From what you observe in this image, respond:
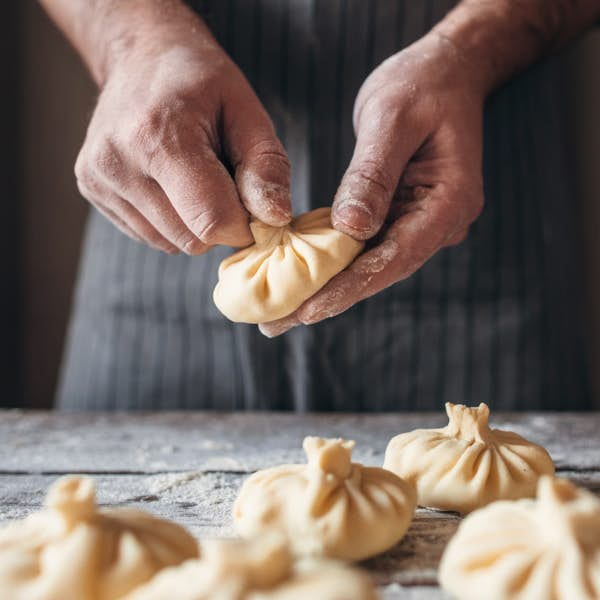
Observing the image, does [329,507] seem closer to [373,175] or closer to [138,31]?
[373,175]

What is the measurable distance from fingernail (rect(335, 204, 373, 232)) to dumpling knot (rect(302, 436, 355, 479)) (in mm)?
387

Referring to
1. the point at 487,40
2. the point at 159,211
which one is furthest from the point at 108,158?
the point at 487,40

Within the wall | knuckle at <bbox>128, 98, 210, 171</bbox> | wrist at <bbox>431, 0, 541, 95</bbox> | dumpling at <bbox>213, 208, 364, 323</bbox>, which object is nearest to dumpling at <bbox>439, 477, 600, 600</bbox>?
dumpling at <bbox>213, 208, 364, 323</bbox>

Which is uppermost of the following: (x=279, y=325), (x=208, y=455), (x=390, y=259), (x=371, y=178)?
(x=371, y=178)

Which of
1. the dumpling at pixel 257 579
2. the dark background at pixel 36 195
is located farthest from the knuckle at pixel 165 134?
the dark background at pixel 36 195

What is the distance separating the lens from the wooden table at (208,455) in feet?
3.57

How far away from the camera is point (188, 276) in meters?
1.88

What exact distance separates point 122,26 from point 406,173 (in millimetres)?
617

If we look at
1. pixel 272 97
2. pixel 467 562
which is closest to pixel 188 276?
pixel 272 97

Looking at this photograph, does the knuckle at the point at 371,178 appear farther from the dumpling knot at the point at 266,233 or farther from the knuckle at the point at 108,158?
the knuckle at the point at 108,158

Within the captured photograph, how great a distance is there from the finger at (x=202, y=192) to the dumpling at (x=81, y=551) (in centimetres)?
50

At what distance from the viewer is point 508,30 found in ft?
5.41

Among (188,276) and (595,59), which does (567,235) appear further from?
(595,59)

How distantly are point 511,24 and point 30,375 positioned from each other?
241 centimetres
